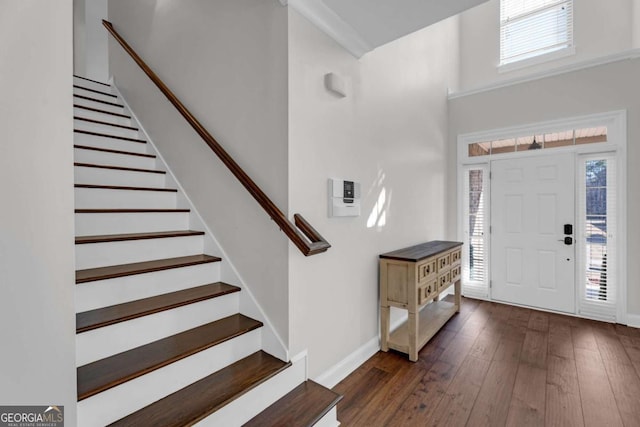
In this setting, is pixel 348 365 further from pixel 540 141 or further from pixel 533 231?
pixel 540 141

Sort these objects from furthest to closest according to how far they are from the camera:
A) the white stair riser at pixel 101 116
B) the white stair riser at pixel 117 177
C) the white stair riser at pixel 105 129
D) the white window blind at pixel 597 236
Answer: the white window blind at pixel 597 236 → the white stair riser at pixel 101 116 → the white stair riser at pixel 105 129 → the white stair riser at pixel 117 177

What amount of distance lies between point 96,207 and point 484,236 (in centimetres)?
442

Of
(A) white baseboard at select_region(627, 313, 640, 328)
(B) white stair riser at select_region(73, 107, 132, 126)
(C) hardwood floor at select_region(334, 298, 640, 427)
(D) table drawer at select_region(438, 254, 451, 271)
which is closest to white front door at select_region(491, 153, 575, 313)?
(A) white baseboard at select_region(627, 313, 640, 328)

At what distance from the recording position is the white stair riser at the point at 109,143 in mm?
2734

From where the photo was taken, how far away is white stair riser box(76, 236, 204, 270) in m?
1.85

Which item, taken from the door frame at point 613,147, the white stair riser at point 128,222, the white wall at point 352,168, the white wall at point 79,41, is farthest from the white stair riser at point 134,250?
the white wall at point 79,41

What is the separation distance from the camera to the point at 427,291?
2729 mm

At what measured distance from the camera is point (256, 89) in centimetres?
201

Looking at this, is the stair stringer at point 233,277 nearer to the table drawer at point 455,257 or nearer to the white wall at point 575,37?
the table drawer at point 455,257

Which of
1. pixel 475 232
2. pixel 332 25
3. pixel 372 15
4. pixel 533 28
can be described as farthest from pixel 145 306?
pixel 533 28

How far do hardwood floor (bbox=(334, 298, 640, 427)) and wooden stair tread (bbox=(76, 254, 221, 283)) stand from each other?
1.37 meters

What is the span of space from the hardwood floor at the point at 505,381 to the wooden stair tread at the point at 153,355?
90 cm

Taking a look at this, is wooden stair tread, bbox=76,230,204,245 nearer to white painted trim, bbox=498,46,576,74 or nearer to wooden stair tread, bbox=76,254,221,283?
wooden stair tread, bbox=76,254,221,283

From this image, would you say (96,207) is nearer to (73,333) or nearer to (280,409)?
(73,333)
